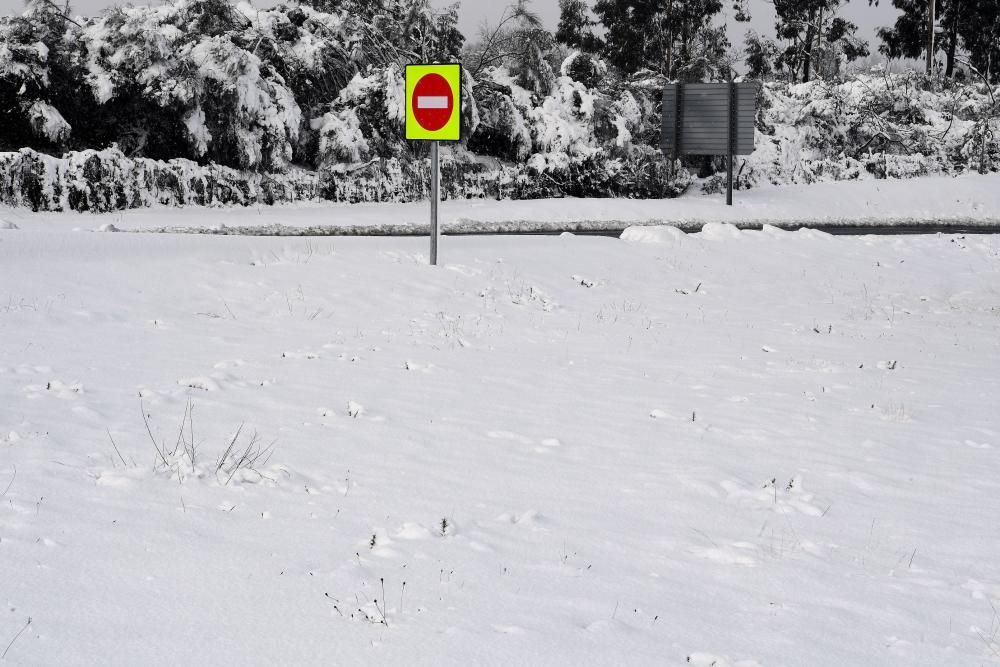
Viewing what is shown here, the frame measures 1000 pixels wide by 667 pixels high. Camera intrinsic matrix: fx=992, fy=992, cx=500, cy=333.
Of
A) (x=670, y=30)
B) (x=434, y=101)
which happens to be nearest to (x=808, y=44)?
(x=670, y=30)

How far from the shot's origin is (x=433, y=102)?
1228 cm

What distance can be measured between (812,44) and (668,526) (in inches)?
2126

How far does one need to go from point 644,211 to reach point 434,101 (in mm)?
13028

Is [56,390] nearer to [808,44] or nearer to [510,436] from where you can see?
[510,436]

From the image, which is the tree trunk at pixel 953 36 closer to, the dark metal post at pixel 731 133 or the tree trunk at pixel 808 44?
the tree trunk at pixel 808 44

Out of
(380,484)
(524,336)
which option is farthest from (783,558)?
(524,336)

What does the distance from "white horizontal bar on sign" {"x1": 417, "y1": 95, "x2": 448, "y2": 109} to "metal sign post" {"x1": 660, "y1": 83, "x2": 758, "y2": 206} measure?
15219 mm

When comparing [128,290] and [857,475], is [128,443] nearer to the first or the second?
[857,475]

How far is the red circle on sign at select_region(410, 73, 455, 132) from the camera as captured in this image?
1226 centimetres

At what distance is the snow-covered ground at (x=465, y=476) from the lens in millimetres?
3627

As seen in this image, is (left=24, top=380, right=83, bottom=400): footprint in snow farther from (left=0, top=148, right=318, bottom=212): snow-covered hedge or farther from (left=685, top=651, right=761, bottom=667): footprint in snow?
(left=0, top=148, right=318, bottom=212): snow-covered hedge

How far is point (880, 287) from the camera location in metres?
14.7

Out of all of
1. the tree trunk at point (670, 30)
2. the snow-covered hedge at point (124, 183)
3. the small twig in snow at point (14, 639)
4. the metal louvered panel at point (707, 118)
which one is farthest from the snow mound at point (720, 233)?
the tree trunk at point (670, 30)

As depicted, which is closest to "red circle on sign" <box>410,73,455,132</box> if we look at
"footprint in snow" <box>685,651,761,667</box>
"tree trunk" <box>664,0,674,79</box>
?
"footprint in snow" <box>685,651,761,667</box>
